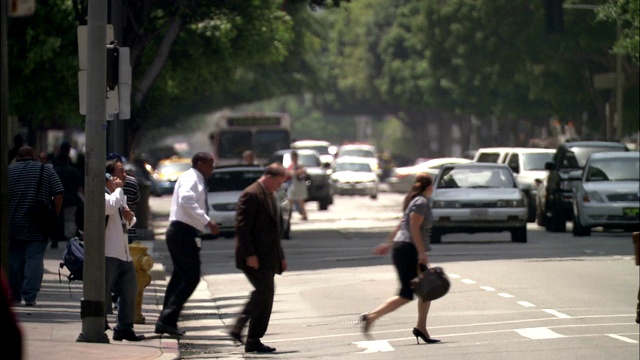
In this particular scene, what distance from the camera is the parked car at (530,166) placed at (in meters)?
35.9

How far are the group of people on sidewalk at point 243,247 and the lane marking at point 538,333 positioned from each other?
0.98 m

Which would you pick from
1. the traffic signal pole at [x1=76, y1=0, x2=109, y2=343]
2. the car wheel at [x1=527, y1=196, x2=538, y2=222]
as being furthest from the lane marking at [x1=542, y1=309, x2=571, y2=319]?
the car wheel at [x1=527, y1=196, x2=538, y2=222]

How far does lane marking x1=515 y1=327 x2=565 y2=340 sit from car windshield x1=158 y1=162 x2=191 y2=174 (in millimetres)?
49667

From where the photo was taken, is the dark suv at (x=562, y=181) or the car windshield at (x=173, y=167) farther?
the car windshield at (x=173, y=167)

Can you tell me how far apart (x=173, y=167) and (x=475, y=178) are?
36561mm

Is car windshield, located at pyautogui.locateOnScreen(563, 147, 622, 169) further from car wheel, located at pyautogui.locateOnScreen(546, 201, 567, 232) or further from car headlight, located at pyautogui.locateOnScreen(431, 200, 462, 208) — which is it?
car headlight, located at pyautogui.locateOnScreen(431, 200, 462, 208)

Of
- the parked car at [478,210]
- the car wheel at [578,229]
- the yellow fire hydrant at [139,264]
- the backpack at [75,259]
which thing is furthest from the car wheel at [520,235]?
the backpack at [75,259]

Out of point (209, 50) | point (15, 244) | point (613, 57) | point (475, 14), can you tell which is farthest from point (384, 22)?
point (15, 244)

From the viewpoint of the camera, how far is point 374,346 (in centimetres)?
1346

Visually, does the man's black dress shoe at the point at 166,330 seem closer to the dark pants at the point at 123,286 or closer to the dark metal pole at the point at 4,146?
the dark pants at the point at 123,286

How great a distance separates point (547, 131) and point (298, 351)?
61.0 metres

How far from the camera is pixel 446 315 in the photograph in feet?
52.4

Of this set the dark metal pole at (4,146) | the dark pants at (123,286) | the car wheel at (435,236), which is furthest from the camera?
the car wheel at (435,236)

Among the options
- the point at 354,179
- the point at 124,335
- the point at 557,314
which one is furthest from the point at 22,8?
the point at 354,179
